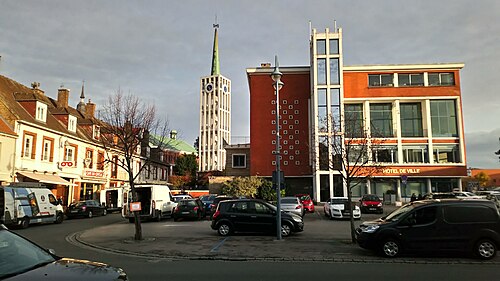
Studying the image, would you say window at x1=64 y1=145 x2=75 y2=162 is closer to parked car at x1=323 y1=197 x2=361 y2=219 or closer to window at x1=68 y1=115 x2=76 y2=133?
window at x1=68 y1=115 x2=76 y2=133

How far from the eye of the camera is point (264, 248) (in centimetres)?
1320

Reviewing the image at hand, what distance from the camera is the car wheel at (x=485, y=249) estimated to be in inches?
437

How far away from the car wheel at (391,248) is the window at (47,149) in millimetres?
29300

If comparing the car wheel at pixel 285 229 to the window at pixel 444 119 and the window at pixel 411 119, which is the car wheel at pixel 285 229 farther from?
the window at pixel 444 119

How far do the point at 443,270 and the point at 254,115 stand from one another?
4423 centimetres

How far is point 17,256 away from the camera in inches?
198

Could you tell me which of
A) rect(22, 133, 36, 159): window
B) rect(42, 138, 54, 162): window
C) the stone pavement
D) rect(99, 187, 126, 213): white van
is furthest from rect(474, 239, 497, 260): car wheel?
rect(99, 187, 126, 213): white van

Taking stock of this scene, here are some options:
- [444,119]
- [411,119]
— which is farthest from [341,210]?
Result: [444,119]

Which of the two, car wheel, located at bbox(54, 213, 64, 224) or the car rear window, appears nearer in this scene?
the car rear window

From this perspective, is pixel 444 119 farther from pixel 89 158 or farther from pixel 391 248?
pixel 89 158

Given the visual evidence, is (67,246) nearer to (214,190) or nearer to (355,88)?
(214,190)

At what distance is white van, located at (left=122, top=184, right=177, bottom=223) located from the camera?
25.1m

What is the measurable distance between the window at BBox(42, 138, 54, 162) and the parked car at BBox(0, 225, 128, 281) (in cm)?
2940

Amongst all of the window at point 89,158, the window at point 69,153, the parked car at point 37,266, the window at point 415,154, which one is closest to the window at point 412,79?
the window at point 415,154
